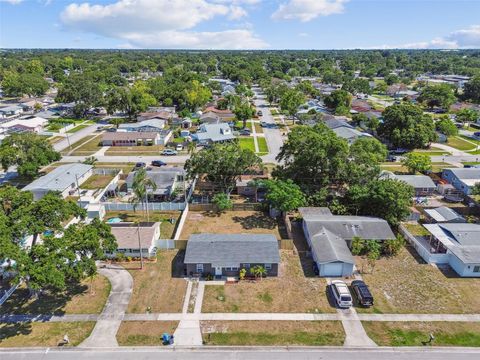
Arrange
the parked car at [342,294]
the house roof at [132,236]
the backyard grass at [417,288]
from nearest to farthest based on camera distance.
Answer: the parked car at [342,294], the backyard grass at [417,288], the house roof at [132,236]

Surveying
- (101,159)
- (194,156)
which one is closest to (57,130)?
(101,159)

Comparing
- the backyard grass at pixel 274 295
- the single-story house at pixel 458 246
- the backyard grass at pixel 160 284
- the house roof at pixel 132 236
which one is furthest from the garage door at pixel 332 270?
the house roof at pixel 132 236

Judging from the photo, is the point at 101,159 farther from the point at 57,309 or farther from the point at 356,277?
the point at 356,277

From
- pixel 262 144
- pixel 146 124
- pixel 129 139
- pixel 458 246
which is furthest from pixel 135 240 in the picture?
pixel 146 124

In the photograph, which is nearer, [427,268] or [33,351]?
[33,351]

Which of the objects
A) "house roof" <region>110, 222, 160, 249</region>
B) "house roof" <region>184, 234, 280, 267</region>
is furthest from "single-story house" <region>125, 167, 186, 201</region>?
"house roof" <region>184, 234, 280, 267</region>

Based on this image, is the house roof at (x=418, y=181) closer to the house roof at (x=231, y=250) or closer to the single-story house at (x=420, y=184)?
the single-story house at (x=420, y=184)
